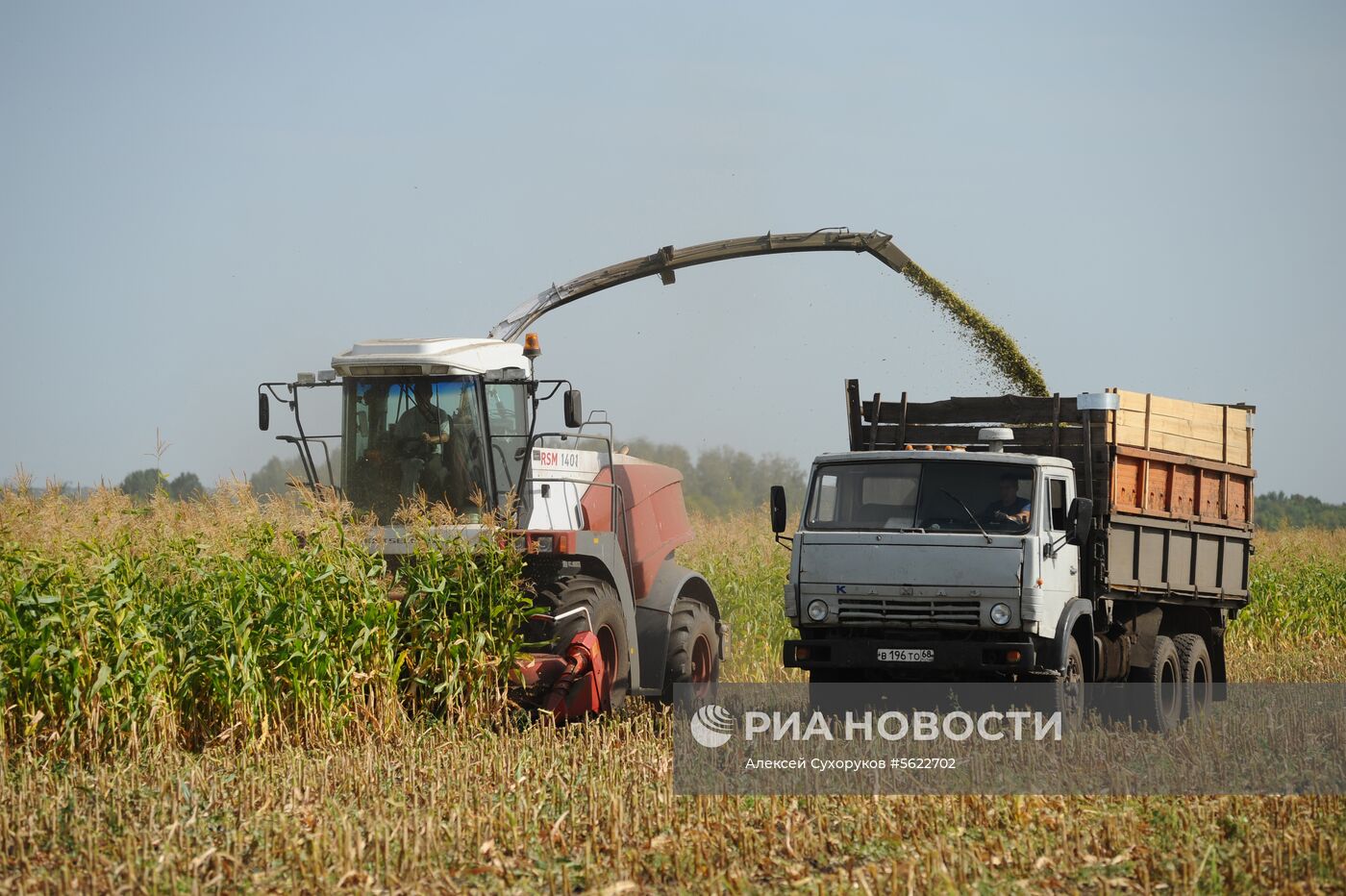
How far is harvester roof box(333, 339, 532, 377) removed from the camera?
34.6ft

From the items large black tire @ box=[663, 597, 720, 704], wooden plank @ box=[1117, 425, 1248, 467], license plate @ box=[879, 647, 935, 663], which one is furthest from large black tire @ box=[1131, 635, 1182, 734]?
large black tire @ box=[663, 597, 720, 704]

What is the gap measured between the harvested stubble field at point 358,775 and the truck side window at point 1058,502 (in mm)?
2965

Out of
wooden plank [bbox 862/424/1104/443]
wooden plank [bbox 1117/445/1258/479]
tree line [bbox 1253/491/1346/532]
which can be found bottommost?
tree line [bbox 1253/491/1346/532]

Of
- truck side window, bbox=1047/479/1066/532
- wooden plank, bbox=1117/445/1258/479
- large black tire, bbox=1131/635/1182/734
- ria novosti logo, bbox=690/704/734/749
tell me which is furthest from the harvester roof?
large black tire, bbox=1131/635/1182/734

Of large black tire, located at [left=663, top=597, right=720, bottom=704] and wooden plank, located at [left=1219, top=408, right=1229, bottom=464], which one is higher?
wooden plank, located at [left=1219, top=408, right=1229, bottom=464]

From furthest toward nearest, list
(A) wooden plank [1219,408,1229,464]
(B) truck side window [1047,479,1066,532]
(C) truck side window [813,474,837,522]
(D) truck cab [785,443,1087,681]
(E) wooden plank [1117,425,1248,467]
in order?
(A) wooden plank [1219,408,1229,464] < (E) wooden plank [1117,425,1248,467] < (C) truck side window [813,474,837,522] < (B) truck side window [1047,479,1066,532] < (D) truck cab [785,443,1087,681]

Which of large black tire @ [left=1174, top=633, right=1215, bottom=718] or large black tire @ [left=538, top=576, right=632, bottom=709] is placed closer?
large black tire @ [left=538, top=576, right=632, bottom=709]

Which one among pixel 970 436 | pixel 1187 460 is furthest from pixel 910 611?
pixel 1187 460

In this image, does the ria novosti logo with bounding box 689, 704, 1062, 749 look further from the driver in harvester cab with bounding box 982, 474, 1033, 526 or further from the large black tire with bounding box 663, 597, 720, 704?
the large black tire with bounding box 663, 597, 720, 704

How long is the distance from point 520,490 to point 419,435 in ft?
2.92

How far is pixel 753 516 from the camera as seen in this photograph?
87.5 feet

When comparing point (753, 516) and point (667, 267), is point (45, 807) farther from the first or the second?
point (753, 516)

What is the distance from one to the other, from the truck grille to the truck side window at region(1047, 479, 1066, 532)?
95cm

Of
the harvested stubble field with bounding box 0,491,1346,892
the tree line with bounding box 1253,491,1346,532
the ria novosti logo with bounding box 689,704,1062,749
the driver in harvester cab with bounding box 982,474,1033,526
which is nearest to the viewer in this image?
the harvested stubble field with bounding box 0,491,1346,892
